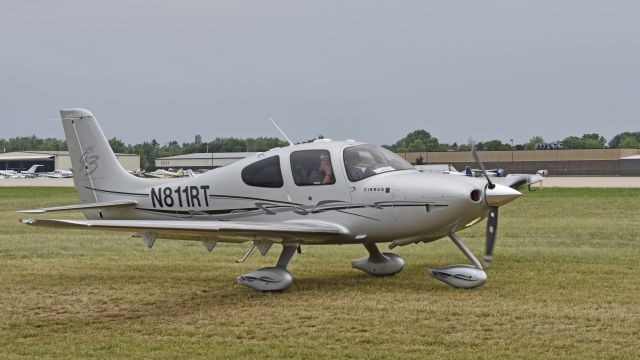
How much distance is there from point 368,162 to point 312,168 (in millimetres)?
761

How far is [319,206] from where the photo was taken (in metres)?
11.9

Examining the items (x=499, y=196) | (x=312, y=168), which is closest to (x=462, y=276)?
(x=499, y=196)

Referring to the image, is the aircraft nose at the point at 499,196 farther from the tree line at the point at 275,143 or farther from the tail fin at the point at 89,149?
the tree line at the point at 275,143

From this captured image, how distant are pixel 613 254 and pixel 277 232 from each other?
734 cm

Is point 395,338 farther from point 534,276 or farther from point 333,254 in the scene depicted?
point 333,254

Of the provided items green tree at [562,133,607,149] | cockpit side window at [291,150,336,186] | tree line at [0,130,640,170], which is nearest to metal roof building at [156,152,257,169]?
tree line at [0,130,640,170]

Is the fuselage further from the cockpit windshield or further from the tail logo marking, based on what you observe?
the tail logo marking

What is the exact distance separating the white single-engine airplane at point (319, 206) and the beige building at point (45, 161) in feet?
437

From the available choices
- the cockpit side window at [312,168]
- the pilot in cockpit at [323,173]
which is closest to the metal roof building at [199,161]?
the cockpit side window at [312,168]

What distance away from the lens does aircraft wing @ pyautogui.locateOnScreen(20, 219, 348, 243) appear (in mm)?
10719

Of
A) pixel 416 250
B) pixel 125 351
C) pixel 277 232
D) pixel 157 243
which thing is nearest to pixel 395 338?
pixel 125 351

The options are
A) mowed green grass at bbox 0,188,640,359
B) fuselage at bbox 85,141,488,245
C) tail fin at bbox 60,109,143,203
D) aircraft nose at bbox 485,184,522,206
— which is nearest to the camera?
mowed green grass at bbox 0,188,640,359

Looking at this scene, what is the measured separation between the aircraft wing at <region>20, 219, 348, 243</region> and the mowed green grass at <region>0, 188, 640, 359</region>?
0.74 meters

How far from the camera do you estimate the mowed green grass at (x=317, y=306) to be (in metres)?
8.17
